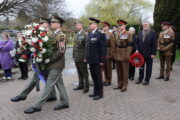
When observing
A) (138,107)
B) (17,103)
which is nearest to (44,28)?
(17,103)

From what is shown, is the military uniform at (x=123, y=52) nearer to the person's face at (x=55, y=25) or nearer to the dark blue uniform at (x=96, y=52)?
the dark blue uniform at (x=96, y=52)

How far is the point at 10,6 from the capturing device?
19.8 metres

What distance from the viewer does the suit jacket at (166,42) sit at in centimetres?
739

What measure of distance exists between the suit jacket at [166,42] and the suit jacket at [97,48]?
2.80m

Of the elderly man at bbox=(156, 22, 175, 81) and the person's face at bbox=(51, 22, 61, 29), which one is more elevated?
the person's face at bbox=(51, 22, 61, 29)

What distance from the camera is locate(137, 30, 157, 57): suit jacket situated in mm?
6711

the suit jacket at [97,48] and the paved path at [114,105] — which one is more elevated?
the suit jacket at [97,48]

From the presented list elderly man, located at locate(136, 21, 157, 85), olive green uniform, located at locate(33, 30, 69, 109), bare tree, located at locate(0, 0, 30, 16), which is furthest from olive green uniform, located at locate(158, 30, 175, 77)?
bare tree, located at locate(0, 0, 30, 16)

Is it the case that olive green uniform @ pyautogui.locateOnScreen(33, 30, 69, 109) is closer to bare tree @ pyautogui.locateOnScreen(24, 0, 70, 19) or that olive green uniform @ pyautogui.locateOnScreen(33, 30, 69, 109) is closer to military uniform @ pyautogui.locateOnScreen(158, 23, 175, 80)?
military uniform @ pyautogui.locateOnScreen(158, 23, 175, 80)

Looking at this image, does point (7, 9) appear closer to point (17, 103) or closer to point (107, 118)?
point (17, 103)

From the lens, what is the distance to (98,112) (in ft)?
16.0

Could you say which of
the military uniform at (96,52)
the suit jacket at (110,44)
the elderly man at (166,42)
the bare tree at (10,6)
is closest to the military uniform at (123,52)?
the suit jacket at (110,44)

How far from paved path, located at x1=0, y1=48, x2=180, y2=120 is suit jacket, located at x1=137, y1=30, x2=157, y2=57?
3.45 feet

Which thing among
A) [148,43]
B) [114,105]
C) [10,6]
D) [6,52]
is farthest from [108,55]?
[10,6]
